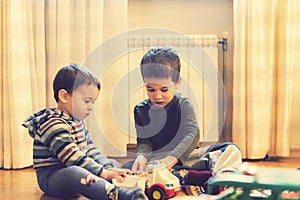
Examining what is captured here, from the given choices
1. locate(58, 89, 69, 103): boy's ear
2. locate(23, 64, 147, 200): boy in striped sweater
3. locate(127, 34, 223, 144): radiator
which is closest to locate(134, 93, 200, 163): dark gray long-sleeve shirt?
locate(23, 64, 147, 200): boy in striped sweater

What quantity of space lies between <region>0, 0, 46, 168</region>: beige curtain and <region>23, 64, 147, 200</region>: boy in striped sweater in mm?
556

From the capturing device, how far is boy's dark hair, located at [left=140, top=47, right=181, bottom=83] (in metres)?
1.63

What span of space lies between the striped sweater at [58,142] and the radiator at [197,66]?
27.9 inches

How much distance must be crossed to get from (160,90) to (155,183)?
1.15 feet

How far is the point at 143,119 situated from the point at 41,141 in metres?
0.39

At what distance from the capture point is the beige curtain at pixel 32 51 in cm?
210

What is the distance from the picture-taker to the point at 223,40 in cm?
237

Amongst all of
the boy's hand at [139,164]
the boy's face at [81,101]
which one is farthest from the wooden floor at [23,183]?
the boy's face at [81,101]

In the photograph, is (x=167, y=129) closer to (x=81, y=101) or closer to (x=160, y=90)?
(x=160, y=90)

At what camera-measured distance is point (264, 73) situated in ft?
7.24

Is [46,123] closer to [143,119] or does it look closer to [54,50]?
[143,119]

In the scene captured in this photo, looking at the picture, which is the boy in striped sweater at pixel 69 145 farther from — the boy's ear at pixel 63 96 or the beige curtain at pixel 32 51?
the beige curtain at pixel 32 51

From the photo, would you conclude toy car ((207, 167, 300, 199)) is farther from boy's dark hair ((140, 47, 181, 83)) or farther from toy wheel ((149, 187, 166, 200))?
boy's dark hair ((140, 47, 181, 83))

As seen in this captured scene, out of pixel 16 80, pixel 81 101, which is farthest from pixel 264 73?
pixel 16 80
